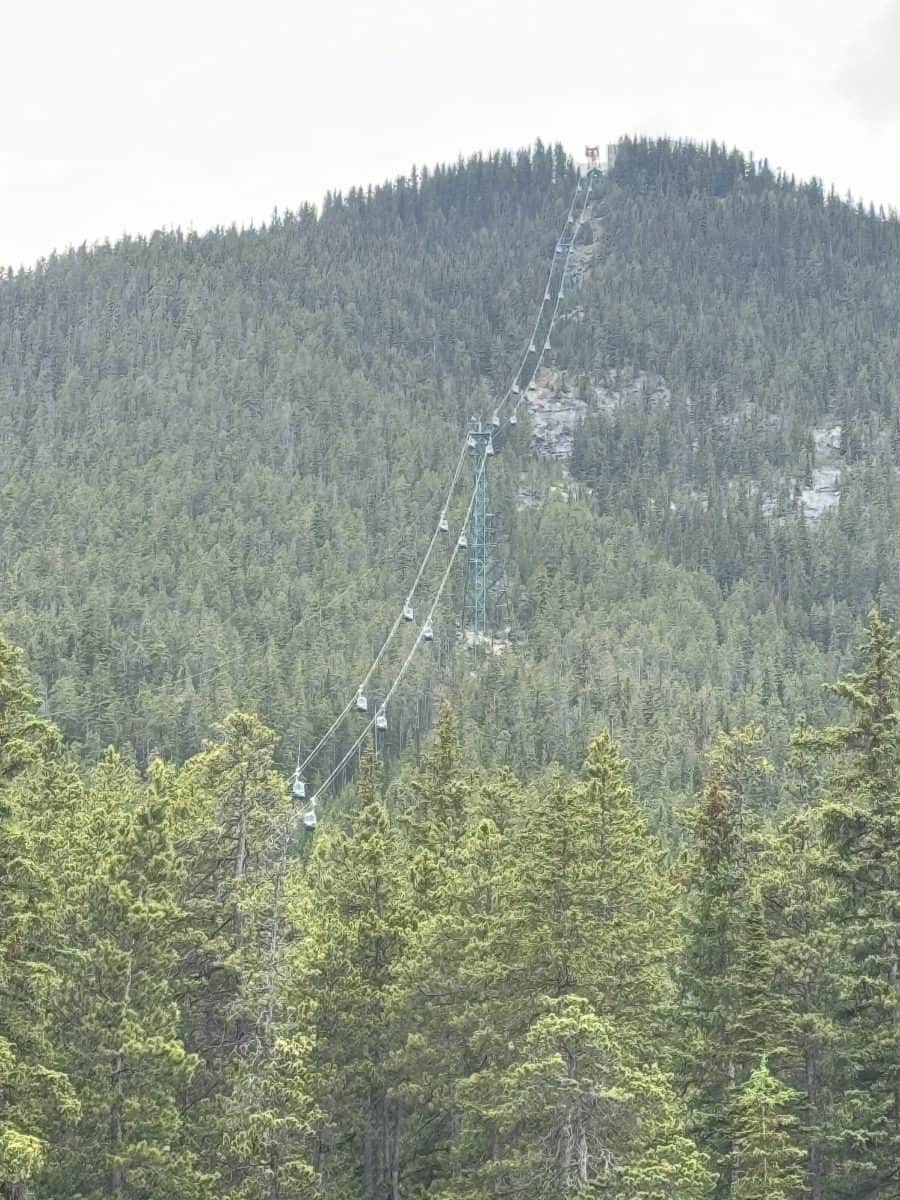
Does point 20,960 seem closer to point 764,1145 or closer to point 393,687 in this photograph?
point 764,1145

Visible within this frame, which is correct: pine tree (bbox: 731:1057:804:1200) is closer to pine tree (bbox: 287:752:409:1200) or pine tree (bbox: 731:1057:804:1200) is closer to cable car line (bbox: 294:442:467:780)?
pine tree (bbox: 287:752:409:1200)

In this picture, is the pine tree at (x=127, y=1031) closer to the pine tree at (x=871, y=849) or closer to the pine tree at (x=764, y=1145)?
the pine tree at (x=764, y=1145)

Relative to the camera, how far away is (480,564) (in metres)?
174

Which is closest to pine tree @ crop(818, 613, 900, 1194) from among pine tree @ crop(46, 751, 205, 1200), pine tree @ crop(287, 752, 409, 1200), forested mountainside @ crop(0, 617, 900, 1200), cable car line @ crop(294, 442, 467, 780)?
forested mountainside @ crop(0, 617, 900, 1200)

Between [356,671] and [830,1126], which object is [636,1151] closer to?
[830,1126]

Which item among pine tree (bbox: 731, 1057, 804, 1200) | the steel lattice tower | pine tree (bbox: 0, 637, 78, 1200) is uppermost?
the steel lattice tower

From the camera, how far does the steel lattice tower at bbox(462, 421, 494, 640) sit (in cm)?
15862

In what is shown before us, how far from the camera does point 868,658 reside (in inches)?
1188

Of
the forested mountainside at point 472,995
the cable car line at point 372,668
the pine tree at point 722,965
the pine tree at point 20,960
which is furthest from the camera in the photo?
the cable car line at point 372,668

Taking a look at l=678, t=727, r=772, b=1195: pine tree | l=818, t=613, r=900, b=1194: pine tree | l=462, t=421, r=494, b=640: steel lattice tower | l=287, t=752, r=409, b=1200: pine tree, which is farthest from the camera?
l=462, t=421, r=494, b=640: steel lattice tower

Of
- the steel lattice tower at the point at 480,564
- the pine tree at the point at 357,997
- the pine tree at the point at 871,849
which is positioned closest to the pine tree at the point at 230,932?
the pine tree at the point at 357,997

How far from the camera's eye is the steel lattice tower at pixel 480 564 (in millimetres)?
158625

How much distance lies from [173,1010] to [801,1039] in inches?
581

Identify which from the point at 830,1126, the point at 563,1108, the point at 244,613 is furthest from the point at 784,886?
the point at 244,613
